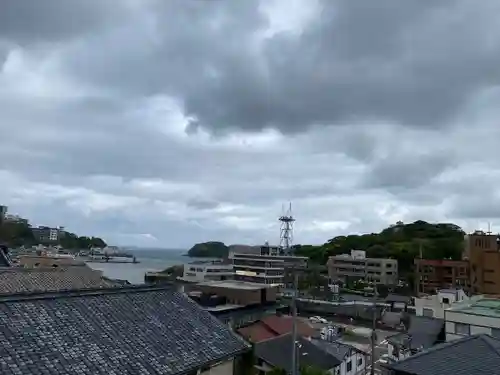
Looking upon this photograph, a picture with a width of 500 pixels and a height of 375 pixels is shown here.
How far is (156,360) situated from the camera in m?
10.5

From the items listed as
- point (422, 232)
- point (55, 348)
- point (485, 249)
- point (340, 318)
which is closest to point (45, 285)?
point (55, 348)

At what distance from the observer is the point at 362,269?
87125 mm

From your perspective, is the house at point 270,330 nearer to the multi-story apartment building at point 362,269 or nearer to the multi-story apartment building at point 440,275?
the multi-story apartment building at point 440,275

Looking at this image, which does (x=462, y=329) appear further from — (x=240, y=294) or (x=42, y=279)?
(x=240, y=294)

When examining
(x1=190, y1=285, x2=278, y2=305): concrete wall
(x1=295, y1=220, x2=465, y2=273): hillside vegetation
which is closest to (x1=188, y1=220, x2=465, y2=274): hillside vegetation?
(x1=295, y1=220, x2=465, y2=273): hillside vegetation

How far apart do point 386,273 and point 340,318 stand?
30230mm

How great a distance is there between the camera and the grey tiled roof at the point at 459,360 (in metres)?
11.4

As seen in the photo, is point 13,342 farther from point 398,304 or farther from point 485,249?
point 485,249

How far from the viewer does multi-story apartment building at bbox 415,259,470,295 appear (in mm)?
67062

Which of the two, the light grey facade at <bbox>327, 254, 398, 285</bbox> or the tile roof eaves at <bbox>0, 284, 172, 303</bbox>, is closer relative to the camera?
the tile roof eaves at <bbox>0, 284, 172, 303</bbox>

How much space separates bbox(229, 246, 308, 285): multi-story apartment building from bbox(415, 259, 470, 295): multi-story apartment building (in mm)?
26254

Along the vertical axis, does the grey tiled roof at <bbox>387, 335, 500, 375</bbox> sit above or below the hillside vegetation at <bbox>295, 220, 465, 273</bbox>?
below

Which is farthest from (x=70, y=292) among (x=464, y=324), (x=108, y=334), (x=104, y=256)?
(x=104, y=256)

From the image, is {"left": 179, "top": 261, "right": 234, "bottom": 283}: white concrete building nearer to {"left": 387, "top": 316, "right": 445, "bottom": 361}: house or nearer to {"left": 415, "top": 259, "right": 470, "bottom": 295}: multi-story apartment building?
{"left": 415, "top": 259, "right": 470, "bottom": 295}: multi-story apartment building
